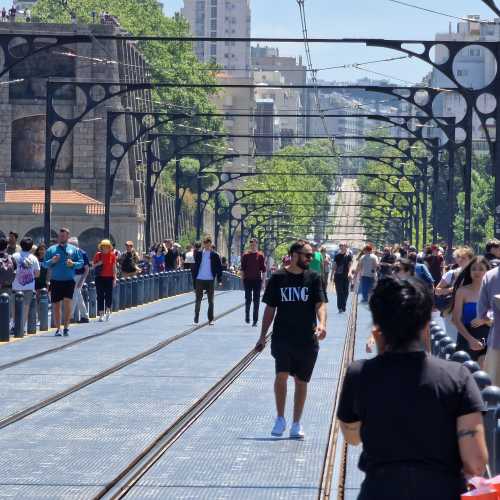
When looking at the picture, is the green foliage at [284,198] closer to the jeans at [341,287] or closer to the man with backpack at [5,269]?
the jeans at [341,287]

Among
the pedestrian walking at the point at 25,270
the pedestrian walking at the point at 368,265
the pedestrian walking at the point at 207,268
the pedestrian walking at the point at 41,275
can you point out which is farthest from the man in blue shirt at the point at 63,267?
the pedestrian walking at the point at 368,265

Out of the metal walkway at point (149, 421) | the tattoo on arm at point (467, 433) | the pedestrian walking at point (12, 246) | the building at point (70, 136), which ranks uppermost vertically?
the building at point (70, 136)

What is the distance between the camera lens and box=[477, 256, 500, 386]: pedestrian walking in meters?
13.5

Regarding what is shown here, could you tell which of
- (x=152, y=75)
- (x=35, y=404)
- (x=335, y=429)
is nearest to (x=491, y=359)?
(x=335, y=429)

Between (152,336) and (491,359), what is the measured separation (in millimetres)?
15746

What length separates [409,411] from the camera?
5965 mm

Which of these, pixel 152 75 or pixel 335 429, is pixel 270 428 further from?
pixel 152 75

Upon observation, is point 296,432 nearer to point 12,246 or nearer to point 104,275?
point 12,246

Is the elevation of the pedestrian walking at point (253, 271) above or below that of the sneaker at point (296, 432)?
above

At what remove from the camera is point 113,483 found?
11.5 m

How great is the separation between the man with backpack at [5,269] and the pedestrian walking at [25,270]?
12 centimetres

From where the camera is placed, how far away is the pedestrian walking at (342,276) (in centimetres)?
4012

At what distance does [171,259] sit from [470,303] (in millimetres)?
39079

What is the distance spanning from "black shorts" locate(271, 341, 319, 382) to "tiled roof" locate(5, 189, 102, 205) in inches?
3143
